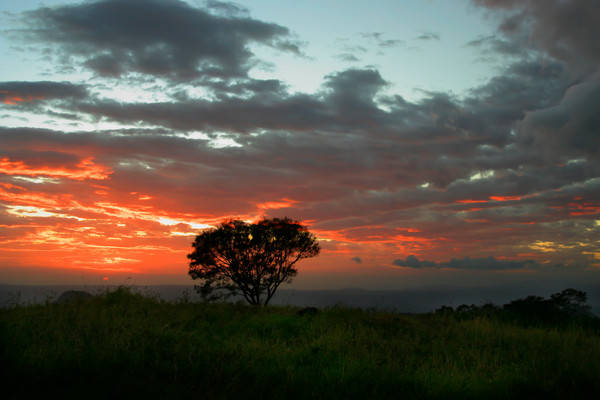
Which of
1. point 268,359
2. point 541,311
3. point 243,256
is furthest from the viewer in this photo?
point 243,256

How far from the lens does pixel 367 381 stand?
985 cm

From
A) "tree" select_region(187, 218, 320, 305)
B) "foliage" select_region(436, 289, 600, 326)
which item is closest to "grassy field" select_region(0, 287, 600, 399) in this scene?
"foliage" select_region(436, 289, 600, 326)

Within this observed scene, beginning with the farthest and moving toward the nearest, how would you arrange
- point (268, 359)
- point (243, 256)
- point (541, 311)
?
point (243, 256), point (541, 311), point (268, 359)

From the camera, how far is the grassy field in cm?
912

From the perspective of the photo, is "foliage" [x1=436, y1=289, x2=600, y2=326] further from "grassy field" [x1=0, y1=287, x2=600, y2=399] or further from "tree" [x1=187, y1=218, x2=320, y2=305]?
"tree" [x1=187, y1=218, x2=320, y2=305]

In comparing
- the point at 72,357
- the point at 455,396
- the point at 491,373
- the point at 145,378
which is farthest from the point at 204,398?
the point at 491,373

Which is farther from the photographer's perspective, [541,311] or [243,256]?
[243,256]

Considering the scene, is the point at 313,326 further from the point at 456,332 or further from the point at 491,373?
the point at 491,373

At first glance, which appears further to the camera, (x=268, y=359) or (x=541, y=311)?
(x=541, y=311)

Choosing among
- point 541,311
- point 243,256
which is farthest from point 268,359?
point 243,256

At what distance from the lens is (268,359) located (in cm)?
1109

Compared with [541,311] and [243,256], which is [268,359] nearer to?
[541,311]

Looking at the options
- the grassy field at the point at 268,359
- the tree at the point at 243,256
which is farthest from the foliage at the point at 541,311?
the tree at the point at 243,256

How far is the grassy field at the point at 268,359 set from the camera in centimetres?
912
